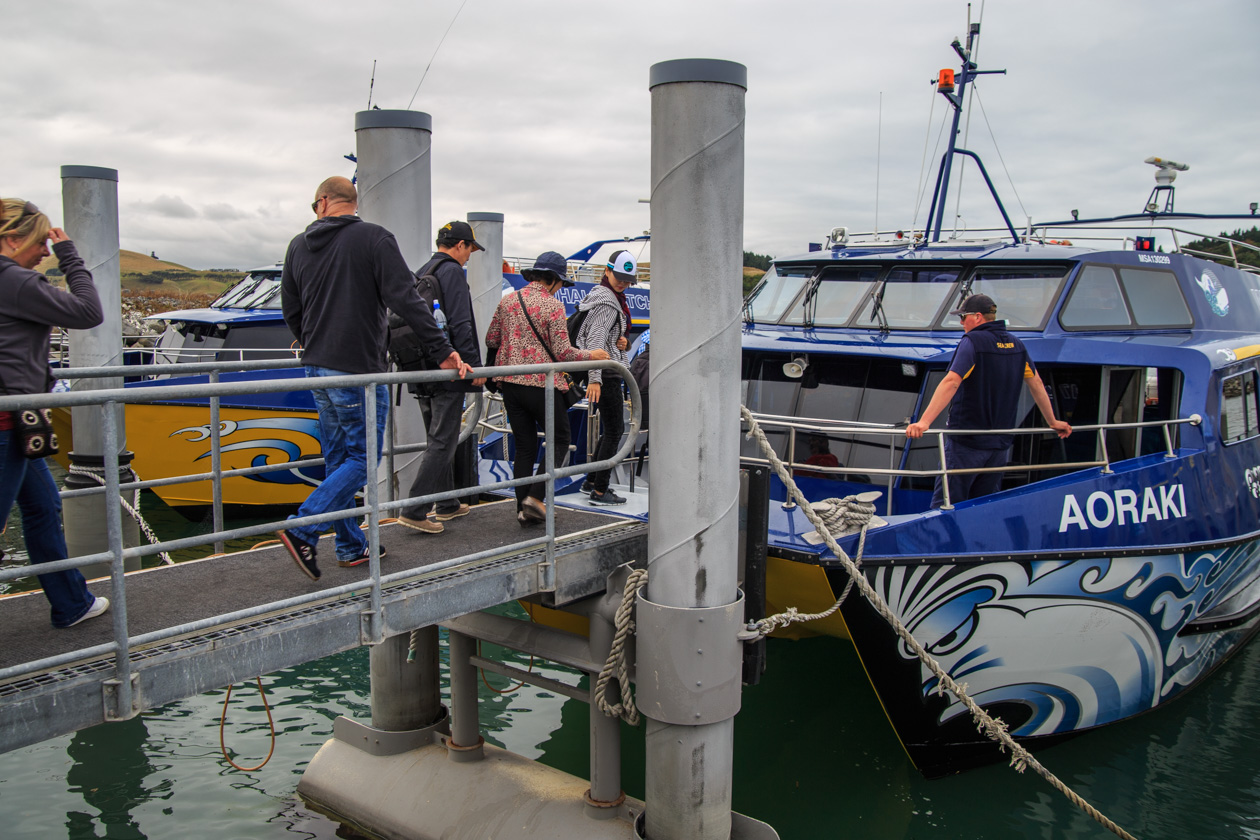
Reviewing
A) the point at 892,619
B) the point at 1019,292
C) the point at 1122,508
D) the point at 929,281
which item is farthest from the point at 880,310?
the point at 892,619

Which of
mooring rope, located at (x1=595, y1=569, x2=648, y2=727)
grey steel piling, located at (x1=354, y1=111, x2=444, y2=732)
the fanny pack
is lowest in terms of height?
mooring rope, located at (x1=595, y1=569, x2=648, y2=727)

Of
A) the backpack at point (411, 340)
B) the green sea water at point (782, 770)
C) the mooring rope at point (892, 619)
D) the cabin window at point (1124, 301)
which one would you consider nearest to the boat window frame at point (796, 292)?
the cabin window at point (1124, 301)

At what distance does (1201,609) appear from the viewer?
6664 mm

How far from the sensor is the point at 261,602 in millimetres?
3600

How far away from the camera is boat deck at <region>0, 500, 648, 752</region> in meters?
2.89

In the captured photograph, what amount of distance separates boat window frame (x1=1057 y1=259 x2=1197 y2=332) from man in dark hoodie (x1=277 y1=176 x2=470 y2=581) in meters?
4.93

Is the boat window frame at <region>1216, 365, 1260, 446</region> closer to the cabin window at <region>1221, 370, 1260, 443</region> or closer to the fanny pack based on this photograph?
the cabin window at <region>1221, 370, 1260, 443</region>

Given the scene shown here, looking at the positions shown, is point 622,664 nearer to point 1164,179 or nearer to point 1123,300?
point 1123,300

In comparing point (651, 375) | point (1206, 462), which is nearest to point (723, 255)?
point (651, 375)

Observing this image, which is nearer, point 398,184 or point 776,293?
point 398,184

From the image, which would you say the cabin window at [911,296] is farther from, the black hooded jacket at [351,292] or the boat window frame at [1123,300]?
the black hooded jacket at [351,292]

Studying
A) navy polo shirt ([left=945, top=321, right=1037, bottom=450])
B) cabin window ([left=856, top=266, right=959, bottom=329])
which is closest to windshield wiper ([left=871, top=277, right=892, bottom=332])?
cabin window ([left=856, top=266, right=959, bottom=329])

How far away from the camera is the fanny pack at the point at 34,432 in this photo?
122 inches

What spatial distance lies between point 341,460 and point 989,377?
3.78m
